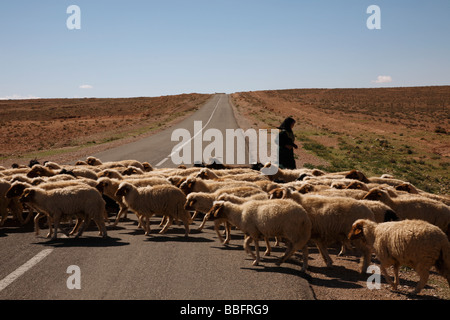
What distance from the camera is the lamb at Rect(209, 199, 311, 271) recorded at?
815 centimetres

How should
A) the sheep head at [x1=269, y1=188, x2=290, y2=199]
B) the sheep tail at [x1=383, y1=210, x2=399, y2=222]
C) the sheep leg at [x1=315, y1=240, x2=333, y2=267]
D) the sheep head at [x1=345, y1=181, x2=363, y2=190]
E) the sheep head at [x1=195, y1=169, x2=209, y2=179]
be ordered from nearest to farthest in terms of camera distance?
the sheep leg at [x1=315, y1=240, x2=333, y2=267] < the sheep tail at [x1=383, y1=210, x2=399, y2=222] < the sheep head at [x1=269, y1=188, x2=290, y2=199] < the sheep head at [x1=345, y1=181, x2=363, y2=190] < the sheep head at [x1=195, y1=169, x2=209, y2=179]

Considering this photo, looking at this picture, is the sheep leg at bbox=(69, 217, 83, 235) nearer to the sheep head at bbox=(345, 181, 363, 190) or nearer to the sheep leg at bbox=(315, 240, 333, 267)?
the sheep leg at bbox=(315, 240, 333, 267)

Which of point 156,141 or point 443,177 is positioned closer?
point 443,177

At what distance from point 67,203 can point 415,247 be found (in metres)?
7.91

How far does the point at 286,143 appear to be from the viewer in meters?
16.5

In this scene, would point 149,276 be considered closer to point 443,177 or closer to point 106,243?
point 106,243

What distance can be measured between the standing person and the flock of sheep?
3.23 metres

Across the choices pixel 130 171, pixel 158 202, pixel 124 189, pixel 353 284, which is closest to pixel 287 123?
pixel 130 171

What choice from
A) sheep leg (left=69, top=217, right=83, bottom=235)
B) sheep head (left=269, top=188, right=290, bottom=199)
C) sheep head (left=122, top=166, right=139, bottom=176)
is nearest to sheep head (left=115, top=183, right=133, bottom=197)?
sheep leg (left=69, top=217, right=83, bottom=235)

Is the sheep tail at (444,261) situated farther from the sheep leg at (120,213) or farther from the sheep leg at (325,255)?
the sheep leg at (120,213)

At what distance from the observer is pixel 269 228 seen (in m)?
8.33

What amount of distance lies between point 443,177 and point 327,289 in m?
20.5

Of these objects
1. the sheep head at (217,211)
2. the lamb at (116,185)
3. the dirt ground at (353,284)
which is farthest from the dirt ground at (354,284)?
the lamb at (116,185)
